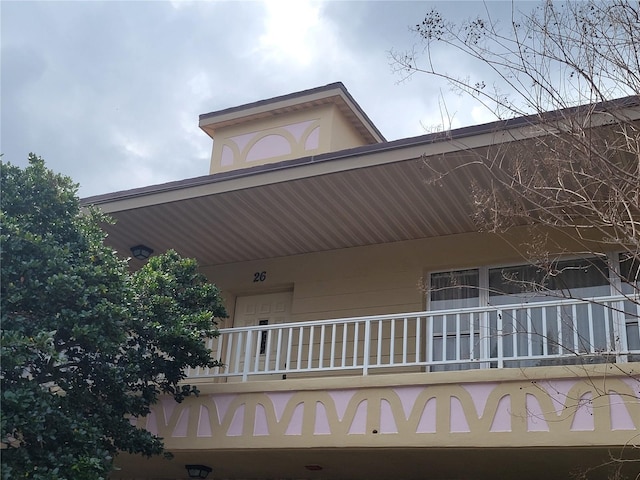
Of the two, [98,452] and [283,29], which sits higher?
[283,29]

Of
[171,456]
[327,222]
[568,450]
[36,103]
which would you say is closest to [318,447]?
[171,456]

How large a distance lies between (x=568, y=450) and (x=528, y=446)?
1.12ft

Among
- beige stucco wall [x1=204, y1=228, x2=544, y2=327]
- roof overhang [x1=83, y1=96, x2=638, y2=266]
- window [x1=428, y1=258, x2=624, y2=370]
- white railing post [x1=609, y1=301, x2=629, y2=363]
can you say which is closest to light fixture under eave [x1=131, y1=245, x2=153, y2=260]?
roof overhang [x1=83, y1=96, x2=638, y2=266]

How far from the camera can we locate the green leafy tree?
21.9 feet

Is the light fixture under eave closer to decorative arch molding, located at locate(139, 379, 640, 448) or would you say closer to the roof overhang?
the roof overhang

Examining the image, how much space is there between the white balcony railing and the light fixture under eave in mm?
1534

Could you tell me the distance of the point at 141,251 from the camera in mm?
11164

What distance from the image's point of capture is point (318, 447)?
7.74 meters

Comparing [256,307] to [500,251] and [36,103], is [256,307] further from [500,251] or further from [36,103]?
[36,103]

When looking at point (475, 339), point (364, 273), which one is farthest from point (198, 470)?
point (475, 339)

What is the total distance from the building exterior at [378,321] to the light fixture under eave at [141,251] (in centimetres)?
10

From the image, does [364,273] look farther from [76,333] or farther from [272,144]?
[76,333]

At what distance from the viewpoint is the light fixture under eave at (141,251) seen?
11.1 meters

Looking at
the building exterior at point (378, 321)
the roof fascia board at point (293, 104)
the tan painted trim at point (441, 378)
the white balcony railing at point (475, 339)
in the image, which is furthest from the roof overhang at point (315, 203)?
the roof fascia board at point (293, 104)
